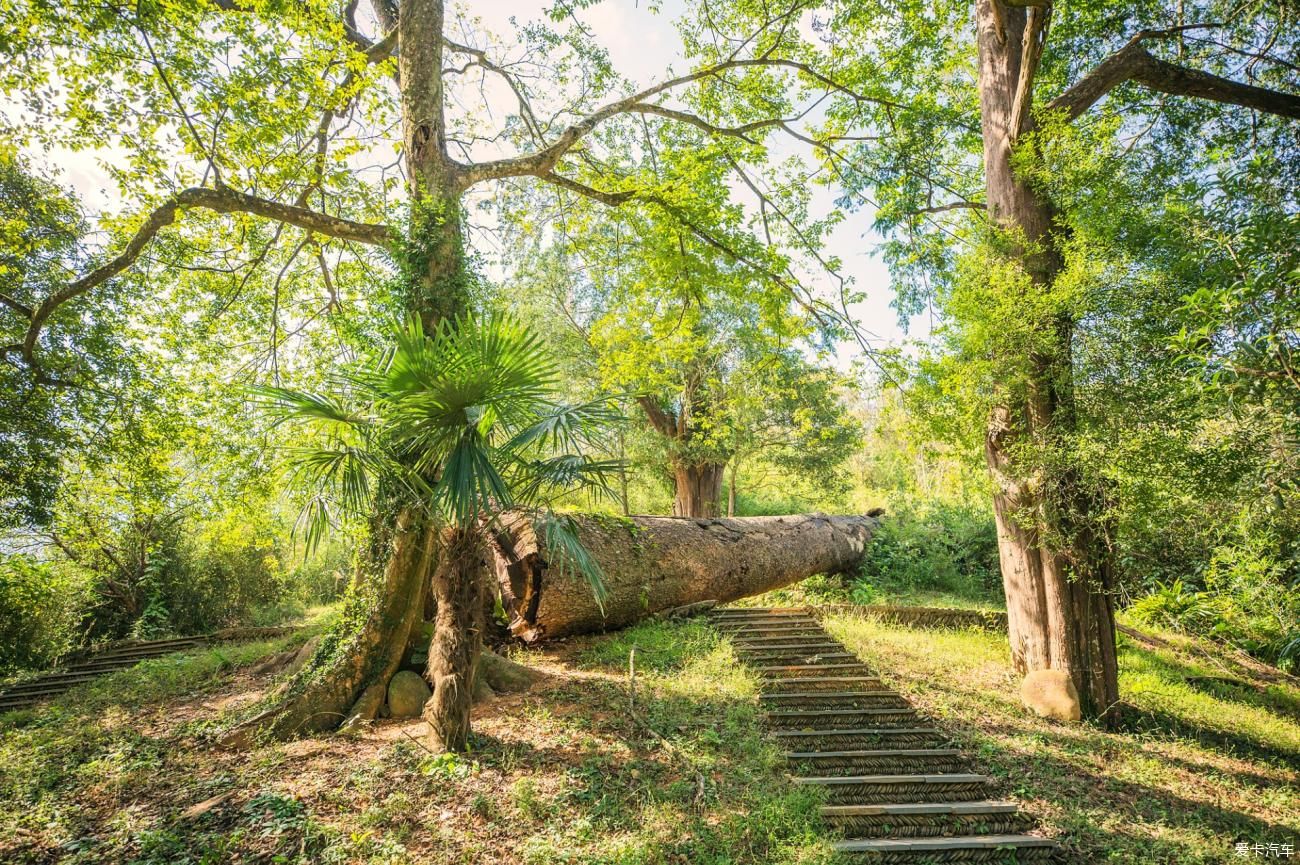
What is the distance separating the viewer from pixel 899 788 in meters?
3.76

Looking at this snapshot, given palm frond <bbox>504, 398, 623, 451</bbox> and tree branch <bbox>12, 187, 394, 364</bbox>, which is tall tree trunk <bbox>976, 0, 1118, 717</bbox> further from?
tree branch <bbox>12, 187, 394, 364</bbox>

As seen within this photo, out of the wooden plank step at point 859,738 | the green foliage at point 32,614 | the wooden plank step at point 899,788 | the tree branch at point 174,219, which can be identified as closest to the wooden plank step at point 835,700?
the wooden plank step at point 859,738

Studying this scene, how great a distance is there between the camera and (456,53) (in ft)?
27.2

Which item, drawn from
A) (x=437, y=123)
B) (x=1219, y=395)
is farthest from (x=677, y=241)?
(x=1219, y=395)

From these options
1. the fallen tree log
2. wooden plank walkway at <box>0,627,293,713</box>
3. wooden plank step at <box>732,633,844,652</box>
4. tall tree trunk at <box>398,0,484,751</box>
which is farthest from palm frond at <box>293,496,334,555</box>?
wooden plank walkway at <box>0,627,293,713</box>

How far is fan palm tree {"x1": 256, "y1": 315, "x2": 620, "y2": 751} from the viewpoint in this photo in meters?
3.42

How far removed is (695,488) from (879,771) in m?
10.0

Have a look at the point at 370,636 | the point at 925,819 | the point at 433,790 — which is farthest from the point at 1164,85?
the point at 370,636

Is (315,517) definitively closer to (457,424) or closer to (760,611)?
(457,424)

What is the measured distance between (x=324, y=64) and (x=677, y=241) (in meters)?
4.28

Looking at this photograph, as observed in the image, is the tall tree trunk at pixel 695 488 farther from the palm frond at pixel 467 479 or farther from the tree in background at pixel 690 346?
the palm frond at pixel 467 479

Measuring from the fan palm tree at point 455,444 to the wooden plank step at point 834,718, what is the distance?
224cm

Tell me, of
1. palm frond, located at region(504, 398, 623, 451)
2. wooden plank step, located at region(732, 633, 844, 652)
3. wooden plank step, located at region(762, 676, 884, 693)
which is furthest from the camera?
wooden plank step, located at region(732, 633, 844, 652)

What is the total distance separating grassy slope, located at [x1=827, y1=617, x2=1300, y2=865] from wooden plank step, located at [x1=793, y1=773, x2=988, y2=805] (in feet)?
1.06
